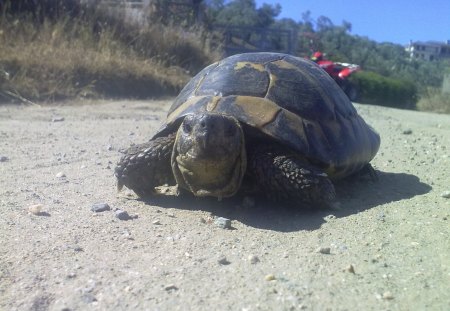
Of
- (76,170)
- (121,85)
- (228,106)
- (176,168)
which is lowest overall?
(121,85)

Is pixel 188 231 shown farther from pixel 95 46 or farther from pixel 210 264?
pixel 95 46

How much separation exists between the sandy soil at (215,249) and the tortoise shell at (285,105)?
0.33 meters

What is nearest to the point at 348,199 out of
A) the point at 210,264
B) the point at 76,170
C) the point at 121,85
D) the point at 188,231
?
the point at 188,231

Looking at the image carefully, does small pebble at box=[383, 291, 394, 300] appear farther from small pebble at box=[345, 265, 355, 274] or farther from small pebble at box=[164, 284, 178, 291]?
small pebble at box=[164, 284, 178, 291]

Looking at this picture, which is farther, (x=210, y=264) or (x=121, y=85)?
(x=121, y=85)

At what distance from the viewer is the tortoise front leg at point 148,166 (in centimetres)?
321

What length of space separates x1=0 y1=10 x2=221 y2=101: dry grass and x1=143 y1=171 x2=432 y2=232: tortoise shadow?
578cm

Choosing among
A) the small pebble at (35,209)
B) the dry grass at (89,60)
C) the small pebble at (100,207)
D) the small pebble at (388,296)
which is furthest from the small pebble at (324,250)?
the dry grass at (89,60)

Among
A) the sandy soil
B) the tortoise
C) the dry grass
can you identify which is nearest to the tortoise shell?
the tortoise

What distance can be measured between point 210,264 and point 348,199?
4.78 ft

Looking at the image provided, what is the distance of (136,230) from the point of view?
278 centimetres

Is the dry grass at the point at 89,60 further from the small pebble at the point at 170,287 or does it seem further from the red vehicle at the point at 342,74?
the small pebble at the point at 170,287

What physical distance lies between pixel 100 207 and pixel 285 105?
113 cm

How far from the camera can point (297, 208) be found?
3.24 m
